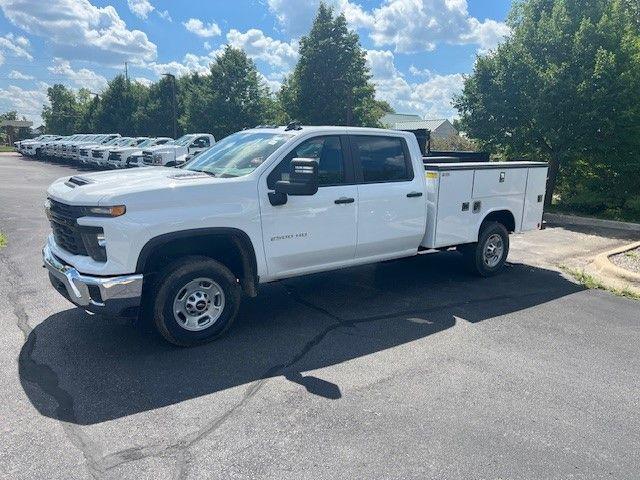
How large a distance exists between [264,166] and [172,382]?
6.98ft

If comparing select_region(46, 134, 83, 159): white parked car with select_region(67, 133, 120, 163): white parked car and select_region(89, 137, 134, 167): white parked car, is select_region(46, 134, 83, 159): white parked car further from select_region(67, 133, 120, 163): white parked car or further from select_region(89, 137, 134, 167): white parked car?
select_region(89, 137, 134, 167): white parked car

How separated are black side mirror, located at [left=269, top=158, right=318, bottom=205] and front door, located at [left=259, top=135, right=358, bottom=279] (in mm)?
112

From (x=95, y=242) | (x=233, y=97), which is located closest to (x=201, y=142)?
(x=233, y=97)

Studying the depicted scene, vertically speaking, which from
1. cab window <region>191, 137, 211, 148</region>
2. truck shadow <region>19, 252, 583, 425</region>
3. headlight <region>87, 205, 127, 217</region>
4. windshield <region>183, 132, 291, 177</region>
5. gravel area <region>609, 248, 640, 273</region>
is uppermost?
windshield <region>183, 132, 291, 177</region>

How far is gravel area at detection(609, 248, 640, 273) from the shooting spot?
7598 millimetres

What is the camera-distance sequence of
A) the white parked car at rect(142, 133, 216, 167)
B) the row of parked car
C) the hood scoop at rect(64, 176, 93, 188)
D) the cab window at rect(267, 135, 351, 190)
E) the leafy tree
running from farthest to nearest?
the leafy tree → the row of parked car → the white parked car at rect(142, 133, 216, 167) → the cab window at rect(267, 135, 351, 190) → the hood scoop at rect(64, 176, 93, 188)

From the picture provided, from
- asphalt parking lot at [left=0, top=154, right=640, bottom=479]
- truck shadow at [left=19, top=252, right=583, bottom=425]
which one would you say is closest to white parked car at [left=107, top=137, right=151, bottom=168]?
asphalt parking lot at [left=0, top=154, right=640, bottom=479]

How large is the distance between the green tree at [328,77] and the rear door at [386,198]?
78.0ft

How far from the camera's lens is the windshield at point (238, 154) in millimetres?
5035

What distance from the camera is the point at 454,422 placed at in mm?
3555

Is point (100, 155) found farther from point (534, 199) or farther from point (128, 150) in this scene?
point (534, 199)

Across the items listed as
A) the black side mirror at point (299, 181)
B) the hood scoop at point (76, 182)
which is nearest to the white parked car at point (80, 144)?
the hood scoop at point (76, 182)

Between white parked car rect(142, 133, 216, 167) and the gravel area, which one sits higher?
white parked car rect(142, 133, 216, 167)

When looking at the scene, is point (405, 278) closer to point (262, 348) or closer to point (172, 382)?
point (262, 348)
